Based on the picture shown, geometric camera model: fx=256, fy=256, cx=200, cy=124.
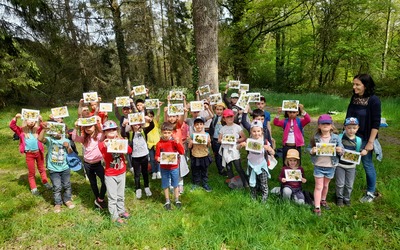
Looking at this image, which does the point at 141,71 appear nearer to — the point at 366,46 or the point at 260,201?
the point at 366,46

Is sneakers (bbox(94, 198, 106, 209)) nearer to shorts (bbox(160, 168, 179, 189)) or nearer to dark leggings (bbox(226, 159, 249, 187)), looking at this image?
shorts (bbox(160, 168, 179, 189))

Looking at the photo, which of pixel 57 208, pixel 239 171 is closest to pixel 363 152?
pixel 239 171

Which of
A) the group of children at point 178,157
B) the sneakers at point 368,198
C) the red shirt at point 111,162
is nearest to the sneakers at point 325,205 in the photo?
the group of children at point 178,157

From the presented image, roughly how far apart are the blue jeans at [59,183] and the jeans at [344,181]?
4.55 meters

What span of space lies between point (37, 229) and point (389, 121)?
10811 millimetres

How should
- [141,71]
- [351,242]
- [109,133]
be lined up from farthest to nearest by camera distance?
[141,71] < [109,133] < [351,242]

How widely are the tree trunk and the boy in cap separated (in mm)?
3609

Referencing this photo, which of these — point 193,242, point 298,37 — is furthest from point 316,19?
point 193,242

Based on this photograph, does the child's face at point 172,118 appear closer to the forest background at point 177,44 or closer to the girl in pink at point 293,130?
the girl in pink at point 293,130

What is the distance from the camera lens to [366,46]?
15.9 metres

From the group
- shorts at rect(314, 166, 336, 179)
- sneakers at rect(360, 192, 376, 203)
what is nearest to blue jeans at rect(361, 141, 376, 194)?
sneakers at rect(360, 192, 376, 203)

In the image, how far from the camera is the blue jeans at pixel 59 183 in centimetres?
439

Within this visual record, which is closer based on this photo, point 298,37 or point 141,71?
point 298,37

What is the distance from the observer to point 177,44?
22.8 meters
